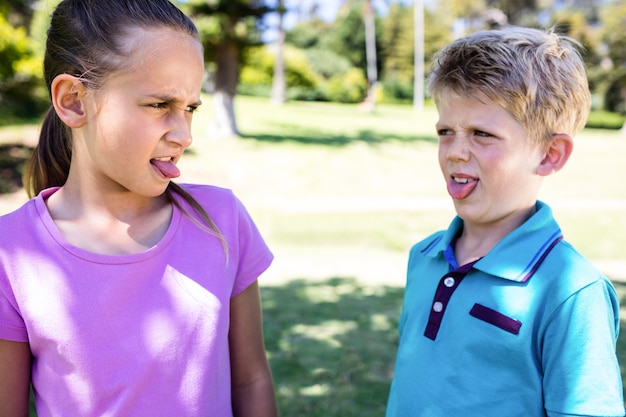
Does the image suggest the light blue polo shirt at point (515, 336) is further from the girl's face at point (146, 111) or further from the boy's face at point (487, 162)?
the girl's face at point (146, 111)

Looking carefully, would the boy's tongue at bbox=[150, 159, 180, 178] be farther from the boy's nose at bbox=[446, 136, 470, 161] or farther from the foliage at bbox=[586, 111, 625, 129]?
the foliage at bbox=[586, 111, 625, 129]

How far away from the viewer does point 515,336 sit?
1.48 metres

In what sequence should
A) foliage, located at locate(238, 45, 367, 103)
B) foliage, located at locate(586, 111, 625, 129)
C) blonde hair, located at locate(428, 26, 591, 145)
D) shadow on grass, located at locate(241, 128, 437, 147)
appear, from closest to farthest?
blonde hair, located at locate(428, 26, 591, 145), shadow on grass, located at locate(241, 128, 437, 147), foliage, located at locate(586, 111, 625, 129), foliage, located at locate(238, 45, 367, 103)

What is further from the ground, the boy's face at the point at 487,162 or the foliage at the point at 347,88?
the boy's face at the point at 487,162

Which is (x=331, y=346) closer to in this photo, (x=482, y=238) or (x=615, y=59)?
(x=482, y=238)

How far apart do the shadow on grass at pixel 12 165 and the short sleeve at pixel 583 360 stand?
1130cm

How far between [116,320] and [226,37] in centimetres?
1532

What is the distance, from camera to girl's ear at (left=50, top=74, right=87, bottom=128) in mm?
1374

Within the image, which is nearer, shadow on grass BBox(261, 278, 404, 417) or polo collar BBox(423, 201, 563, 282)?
polo collar BBox(423, 201, 563, 282)

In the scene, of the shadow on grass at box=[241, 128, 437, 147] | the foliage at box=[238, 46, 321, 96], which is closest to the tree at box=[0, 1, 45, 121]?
the shadow on grass at box=[241, 128, 437, 147]

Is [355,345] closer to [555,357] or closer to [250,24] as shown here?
[555,357]

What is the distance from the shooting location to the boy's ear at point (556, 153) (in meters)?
1.68

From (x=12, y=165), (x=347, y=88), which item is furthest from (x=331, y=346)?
(x=347, y=88)

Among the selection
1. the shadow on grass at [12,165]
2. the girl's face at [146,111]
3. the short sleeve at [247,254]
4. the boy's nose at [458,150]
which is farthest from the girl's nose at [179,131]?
the shadow on grass at [12,165]
